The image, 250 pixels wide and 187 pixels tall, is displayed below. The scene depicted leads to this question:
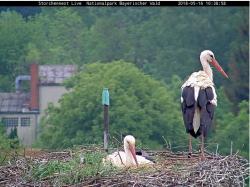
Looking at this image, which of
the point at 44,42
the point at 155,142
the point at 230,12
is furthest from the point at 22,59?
the point at 155,142

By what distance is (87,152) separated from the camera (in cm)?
1162

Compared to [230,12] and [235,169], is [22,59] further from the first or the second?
[235,169]

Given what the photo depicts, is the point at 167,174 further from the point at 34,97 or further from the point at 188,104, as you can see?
the point at 34,97

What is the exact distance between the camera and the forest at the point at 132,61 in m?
34.2

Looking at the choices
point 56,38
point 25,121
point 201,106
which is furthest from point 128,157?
point 56,38

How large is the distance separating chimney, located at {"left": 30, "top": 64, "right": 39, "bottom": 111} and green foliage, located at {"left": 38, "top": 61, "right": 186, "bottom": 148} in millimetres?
2225

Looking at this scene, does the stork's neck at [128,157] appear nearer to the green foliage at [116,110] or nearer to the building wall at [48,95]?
the green foliage at [116,110]

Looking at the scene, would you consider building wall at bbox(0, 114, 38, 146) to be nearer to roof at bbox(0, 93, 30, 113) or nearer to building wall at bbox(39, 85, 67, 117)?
roof at bbox(0, 93, 30, 113)

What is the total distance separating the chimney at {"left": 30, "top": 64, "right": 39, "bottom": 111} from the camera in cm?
4359

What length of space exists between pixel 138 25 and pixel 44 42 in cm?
653

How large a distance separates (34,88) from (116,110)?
440 inches

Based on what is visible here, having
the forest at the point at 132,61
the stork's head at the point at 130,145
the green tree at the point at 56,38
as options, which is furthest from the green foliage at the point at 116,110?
the stork's head at the point at 130,145

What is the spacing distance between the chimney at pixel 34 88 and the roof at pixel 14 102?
236mm

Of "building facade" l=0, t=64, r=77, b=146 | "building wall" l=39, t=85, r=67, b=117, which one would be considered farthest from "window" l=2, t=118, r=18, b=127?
"building wall" l=39, t=85, r=67, b=117
